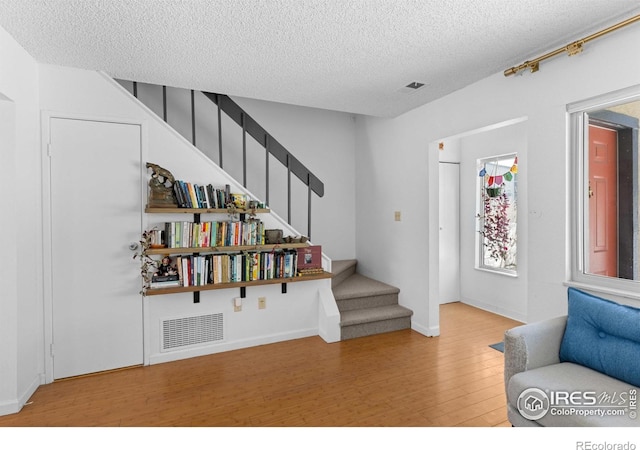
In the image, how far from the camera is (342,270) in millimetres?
4398

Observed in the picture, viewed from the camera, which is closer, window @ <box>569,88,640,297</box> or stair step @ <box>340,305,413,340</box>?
window @ <box>569,88,640,297</box>

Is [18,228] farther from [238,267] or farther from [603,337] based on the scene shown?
[603,337]

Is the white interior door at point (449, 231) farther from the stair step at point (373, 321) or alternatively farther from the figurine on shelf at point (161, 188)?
the figurine on shelf at point (161, 188)

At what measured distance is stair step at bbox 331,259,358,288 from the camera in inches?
167

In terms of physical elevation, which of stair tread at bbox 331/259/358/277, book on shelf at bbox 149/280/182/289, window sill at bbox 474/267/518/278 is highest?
book on shelf at bbox 149/280/182/289

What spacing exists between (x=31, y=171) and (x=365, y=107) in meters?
3.10

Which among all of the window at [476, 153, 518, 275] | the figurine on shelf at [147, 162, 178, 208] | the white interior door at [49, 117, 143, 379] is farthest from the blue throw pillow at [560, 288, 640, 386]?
the white interior door at [49, 117, 143, 379]

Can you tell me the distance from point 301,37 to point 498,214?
3.60 metres

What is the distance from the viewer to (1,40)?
83.4 inches

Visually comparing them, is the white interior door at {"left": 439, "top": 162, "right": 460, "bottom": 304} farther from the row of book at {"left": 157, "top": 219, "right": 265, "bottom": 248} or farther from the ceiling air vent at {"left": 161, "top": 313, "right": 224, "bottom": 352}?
the ceiling air vent at {"left": 161, "top": 313, "right": 224, "bottom": 352}

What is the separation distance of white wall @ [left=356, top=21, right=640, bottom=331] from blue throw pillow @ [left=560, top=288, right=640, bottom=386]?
467 millimetres

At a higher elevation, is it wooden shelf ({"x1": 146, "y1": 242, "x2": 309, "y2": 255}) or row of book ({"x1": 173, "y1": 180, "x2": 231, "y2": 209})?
row of book ({"x1": 173, "y1": 180, "x2": 231, "y2": 209})
